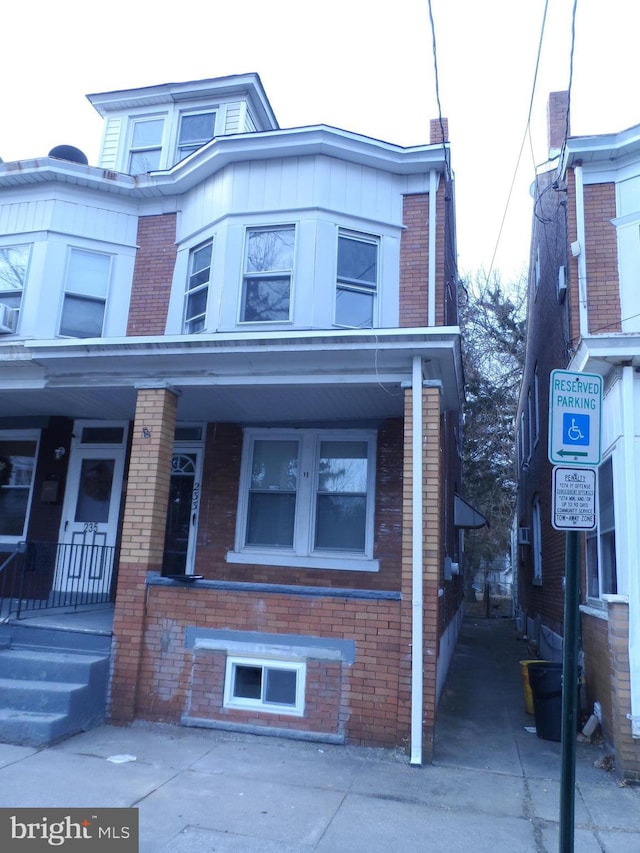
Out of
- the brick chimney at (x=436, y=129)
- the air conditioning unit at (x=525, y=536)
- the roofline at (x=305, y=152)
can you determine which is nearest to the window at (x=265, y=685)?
the roofline at (x=305, y=152)

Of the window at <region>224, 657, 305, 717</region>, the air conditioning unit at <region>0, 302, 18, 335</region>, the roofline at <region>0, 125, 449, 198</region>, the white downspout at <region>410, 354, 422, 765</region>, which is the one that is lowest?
the window at <region>224, 657, 305, 717</region>

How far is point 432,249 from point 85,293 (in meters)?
4.82

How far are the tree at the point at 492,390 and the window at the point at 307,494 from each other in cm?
1531

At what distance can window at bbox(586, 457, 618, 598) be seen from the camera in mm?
6660

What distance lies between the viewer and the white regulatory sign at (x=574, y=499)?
3.52 metres

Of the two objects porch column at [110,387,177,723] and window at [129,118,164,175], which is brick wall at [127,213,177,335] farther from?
window at [129,118,164,175]

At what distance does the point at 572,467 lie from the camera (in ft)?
11.9

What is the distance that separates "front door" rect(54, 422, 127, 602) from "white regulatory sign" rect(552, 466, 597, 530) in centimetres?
705

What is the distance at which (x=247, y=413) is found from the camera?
28.6 feet

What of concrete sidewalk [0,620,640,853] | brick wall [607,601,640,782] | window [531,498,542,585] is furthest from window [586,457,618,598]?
window [531,498,542,585]

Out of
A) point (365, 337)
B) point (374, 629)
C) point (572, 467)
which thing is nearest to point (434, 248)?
point (365, 337)

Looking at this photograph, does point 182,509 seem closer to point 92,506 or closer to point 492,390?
point 92,506

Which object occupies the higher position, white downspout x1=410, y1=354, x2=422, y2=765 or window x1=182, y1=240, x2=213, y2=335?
window x1=182, y1=240, x2=213, y2=335

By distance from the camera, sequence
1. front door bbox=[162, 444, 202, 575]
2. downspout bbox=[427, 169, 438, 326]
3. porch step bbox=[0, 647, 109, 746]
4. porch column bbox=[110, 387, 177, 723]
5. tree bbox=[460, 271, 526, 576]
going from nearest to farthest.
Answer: porch step bbox=[0, 647, 109, 746] → porch column bbox=[110, 387, 177, 723] → downspout bbox=[427, 169, 438, 326] → front door bbox=[162, 444, 202, 575] → tree bbox=[460, 271, 526, 576]
